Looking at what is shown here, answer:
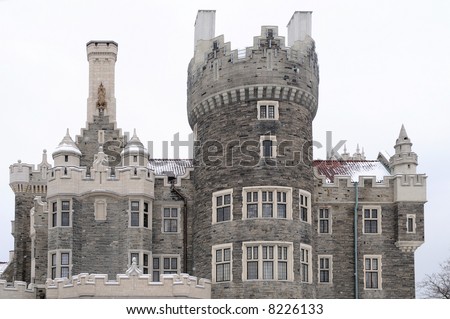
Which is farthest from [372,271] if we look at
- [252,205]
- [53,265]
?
[53,265]

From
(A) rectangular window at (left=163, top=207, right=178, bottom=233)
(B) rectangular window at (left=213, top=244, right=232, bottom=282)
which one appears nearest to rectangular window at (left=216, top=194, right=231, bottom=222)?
(B) rectangular window at (left=213, top=244, right=232, bottom=282)

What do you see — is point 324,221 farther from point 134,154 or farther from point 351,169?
point 134,154

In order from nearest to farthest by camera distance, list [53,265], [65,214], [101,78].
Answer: [53,265] → [65,214] → [101,78]

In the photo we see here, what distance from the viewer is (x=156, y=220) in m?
54.2

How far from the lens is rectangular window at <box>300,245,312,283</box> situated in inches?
2000

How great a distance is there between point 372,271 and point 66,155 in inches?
662

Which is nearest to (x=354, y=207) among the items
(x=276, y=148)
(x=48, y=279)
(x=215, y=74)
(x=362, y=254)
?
(x=362, y=254)

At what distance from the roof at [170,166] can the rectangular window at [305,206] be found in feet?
26.1

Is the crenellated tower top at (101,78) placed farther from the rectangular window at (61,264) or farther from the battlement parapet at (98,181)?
the rectangular window at (61,264)

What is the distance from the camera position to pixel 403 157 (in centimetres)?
5509

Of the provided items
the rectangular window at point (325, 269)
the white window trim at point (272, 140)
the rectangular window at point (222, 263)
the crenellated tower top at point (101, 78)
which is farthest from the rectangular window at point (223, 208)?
the crenellated tower top at point (101, 78)

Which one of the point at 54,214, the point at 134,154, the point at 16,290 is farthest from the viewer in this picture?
the point at 134,154

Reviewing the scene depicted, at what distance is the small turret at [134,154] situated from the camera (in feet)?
176

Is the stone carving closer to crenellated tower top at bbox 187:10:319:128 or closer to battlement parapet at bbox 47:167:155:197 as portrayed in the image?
battlement parapet at bbox 47:167:155:197
